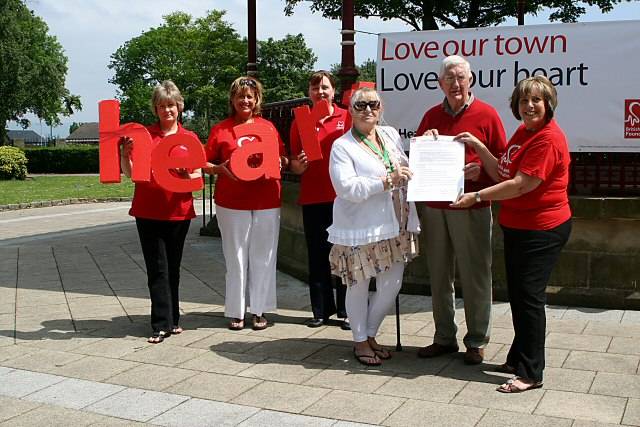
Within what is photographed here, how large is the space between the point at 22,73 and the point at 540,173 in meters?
50.2

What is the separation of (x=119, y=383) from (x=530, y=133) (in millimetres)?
3054

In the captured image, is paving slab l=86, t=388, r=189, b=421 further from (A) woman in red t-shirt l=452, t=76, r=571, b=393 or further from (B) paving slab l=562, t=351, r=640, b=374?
(B) paving slab l=562, t=351, r=640, b=374

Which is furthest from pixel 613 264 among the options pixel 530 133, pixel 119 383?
pixel 119 383

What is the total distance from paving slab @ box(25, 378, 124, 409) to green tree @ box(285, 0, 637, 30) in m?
24.5

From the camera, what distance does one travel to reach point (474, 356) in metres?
5.15

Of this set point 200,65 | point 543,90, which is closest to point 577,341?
point 543,90

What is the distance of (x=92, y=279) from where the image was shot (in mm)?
8688

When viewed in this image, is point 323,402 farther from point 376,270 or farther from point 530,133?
point 530,133

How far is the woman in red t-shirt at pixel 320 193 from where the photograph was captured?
6121 millimetres

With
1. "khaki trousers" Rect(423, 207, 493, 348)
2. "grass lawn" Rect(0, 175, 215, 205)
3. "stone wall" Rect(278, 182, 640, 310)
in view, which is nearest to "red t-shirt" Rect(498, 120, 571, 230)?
"khaki trousers" Rect(423, 207, 493, 348)

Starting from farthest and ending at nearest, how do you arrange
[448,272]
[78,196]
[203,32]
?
[203,32]
[78,196]
[448,272]

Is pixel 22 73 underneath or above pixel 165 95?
above

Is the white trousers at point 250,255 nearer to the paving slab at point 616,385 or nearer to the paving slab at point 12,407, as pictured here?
the paving slab at point 12,407

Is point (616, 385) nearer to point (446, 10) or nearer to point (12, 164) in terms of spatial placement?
point (446, 10)
